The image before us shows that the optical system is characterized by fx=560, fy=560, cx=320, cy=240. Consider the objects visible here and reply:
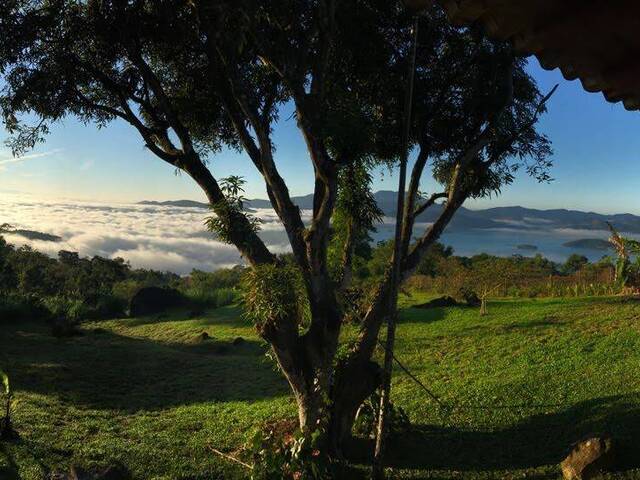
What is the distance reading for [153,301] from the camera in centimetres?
2622

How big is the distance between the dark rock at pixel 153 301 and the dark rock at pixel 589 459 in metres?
21.9

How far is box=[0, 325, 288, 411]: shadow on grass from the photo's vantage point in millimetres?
12336

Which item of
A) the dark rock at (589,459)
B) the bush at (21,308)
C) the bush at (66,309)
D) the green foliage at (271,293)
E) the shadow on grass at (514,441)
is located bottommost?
the bush at (66,309)

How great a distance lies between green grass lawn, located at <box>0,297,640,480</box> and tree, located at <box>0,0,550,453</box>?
1948mm

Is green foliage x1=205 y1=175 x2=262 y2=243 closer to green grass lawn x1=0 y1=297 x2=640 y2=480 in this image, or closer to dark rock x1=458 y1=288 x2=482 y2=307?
green grass lawn x1=0 y1=297 x2=640 y2=480

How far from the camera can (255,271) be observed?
7266 millimetres

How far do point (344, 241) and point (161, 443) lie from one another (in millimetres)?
4452

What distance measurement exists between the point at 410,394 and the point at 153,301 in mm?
17973

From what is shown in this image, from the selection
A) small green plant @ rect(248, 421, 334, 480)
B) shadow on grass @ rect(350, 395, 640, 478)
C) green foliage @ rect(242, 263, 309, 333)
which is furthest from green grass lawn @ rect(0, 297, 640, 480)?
green foliage @ rect(242, 263, 309, 333)

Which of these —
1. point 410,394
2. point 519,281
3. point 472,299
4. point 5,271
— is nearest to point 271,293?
point 410,394

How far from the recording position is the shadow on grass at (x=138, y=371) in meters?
12.3

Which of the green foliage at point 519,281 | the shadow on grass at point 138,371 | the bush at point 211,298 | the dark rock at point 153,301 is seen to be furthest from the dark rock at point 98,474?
the bush at point 211,298

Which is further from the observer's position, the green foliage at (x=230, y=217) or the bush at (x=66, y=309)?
the bush at (x=66, y=309)

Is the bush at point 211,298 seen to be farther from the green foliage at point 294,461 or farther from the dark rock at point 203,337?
the green foliage at point 294,461
